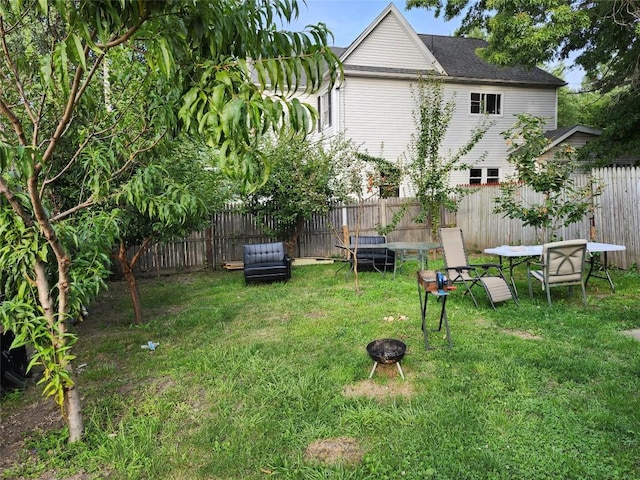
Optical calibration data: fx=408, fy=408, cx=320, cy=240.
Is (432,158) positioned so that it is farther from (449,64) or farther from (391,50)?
(449,64)

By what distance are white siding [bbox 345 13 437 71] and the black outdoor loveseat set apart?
8.58 meters

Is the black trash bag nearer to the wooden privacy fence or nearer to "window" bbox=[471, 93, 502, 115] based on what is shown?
the wooden privacy fence

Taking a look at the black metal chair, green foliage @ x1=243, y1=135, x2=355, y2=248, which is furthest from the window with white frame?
the black metal chair

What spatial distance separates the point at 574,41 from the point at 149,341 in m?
15.7

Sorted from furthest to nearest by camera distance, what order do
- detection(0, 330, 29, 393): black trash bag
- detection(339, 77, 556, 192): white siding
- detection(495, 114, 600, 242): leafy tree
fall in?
detection(339, 77, 556, 192): white siding
detection(495, 114, 600, 242): leafy tree
detection(0, 330, 29, 393): black trash bag

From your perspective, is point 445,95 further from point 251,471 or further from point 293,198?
point 251,471

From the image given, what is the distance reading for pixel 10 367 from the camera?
13.0 feet

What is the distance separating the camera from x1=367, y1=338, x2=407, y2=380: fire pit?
3.70 meters

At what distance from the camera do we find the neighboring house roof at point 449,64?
14.4m

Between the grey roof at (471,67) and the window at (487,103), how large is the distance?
644 millimetres

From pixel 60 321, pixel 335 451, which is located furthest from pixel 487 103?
pixel 60 321

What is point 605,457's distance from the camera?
2.58m

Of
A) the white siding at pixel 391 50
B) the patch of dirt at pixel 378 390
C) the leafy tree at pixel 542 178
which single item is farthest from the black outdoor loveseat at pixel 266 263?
the white siding at pixel 391 50

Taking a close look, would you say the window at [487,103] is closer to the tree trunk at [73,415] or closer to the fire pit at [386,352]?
the fire pit at [386,352]
